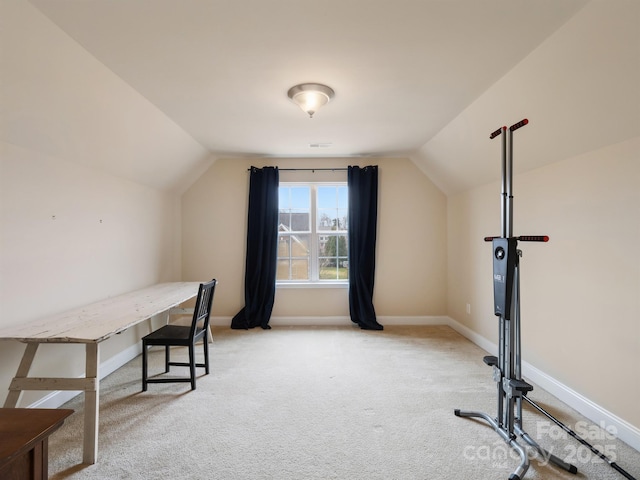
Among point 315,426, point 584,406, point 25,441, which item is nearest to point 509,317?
point 584,406

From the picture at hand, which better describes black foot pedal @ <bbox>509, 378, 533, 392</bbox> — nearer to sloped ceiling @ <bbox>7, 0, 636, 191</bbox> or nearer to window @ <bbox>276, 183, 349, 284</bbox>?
sloped ceiling @ <bbox>7, 0, 636, 191</bbox>

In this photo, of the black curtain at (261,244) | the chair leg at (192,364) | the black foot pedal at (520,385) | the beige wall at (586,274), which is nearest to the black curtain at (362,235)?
the black curtain at (261,244)

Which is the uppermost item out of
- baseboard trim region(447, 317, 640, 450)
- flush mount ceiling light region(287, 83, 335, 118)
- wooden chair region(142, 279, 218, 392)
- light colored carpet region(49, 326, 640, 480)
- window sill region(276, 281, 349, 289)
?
flush mount ceiling light region(287, 83, 335, 118)

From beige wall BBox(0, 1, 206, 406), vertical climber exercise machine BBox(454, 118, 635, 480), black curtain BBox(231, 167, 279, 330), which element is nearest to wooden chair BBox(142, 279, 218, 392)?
beige wall BBox(0, 1, 206, 406)

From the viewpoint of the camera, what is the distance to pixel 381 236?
4359mm

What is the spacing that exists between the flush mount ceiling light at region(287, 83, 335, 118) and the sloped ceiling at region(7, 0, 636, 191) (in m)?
0.07

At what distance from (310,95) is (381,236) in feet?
8.15

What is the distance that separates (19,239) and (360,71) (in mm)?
2613

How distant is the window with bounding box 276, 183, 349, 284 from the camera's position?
14.8 feet

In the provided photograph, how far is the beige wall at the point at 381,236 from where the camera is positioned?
435 centimetres

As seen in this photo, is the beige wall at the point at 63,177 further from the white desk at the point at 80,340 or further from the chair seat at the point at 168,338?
the chair seat at the point at 168,338

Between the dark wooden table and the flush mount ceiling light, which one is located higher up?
the flush mount ceiling light

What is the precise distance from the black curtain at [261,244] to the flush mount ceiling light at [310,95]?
189 cm

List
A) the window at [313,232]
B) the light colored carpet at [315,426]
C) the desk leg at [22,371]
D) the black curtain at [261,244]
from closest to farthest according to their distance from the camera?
the light colored carpet at [315,426] < the desk leg at [22,371] < the black curtain at [261,244] < the window at [313,232]
